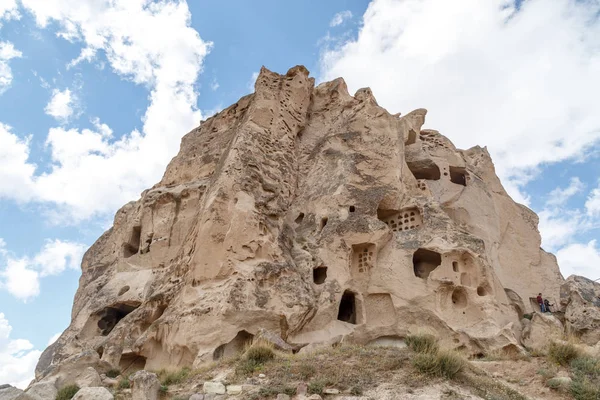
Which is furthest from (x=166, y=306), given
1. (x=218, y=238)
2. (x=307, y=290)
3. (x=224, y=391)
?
(x=224, y=391)

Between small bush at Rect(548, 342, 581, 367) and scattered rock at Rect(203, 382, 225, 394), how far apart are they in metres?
5.40

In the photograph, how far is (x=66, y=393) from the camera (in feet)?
27.1

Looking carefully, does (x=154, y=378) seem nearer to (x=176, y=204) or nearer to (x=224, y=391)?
(x=224, y=391)

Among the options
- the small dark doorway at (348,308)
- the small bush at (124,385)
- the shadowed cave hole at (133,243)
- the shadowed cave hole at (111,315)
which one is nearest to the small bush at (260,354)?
the small bush at (124,385)

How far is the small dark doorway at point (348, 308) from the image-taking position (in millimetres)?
13117

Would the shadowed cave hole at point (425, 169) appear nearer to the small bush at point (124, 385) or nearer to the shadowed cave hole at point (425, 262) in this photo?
the shadowed cave hole at point (425, 262)

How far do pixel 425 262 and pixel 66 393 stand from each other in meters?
9.61

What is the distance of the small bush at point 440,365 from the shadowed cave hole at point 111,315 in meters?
9.76

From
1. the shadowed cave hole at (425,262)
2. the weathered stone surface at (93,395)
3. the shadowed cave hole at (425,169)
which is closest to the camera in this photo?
the weathered stone surface at (93,395)

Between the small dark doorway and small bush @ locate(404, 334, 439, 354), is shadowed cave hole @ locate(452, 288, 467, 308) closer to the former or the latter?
the small dark doorway

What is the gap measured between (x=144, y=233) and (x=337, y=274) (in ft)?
21.9

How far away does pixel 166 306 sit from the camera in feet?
39.0

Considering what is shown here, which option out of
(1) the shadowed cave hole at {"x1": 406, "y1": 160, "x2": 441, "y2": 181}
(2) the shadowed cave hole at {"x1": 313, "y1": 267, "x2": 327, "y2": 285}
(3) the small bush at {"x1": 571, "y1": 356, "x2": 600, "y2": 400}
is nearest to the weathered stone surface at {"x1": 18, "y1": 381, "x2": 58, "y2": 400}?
(2) the shadowed cave hole at {"x1": 313, "y1": 267, "x2": 327, "y2": 285}

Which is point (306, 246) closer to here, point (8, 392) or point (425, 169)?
point (425, 169)
